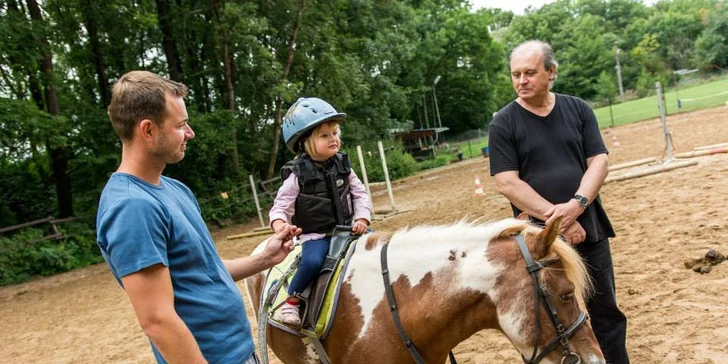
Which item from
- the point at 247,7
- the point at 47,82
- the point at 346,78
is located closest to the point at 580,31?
the point at 346,78

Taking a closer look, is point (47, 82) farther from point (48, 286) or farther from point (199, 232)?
point (199, 232)

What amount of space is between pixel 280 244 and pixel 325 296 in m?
0.44

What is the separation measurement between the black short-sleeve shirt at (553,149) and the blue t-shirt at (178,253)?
1.71 m

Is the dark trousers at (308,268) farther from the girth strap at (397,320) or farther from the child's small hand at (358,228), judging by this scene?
the girth strap at (397,320)

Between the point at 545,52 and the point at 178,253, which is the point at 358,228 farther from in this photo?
the point at 545,52

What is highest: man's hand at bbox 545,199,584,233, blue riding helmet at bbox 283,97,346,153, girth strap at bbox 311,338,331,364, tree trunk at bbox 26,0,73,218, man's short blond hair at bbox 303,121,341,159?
tree trunk at bbox 26,0,73,218

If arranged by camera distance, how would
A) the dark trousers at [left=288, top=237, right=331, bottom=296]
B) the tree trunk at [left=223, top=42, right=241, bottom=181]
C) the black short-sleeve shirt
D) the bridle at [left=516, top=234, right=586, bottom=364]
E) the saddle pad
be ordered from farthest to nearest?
1. the tree trunk at [left=223, top=42, right=241, bottom=181]
2. the black short-sleeve shirt
3. the dark trousers at [left=288, top=237, right=331, bottom=296]
4. the saddle pad
5. the bridle at [left=516, top=234, right=586, bottom=364]

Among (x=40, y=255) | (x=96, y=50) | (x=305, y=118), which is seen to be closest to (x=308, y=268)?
(x=305, y=118)

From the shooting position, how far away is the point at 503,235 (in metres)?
2.00

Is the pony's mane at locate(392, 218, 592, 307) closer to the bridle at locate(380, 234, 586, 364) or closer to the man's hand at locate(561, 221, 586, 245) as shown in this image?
the bridle at locate(380, 234, 586, 364)

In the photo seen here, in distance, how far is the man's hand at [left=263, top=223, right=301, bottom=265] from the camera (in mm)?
2061

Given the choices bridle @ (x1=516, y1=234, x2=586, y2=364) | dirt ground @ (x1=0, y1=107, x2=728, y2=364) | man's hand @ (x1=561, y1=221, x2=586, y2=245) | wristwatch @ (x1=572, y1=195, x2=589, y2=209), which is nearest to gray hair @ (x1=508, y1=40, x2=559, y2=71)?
wristwatch @ (x1=572, y1=195, x2=589, y2=209)

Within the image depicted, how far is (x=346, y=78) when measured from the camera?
21016 millimetres

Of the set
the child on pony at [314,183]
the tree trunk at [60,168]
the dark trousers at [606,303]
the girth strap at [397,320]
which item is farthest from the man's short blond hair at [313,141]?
the tree trunk at [60,168]
